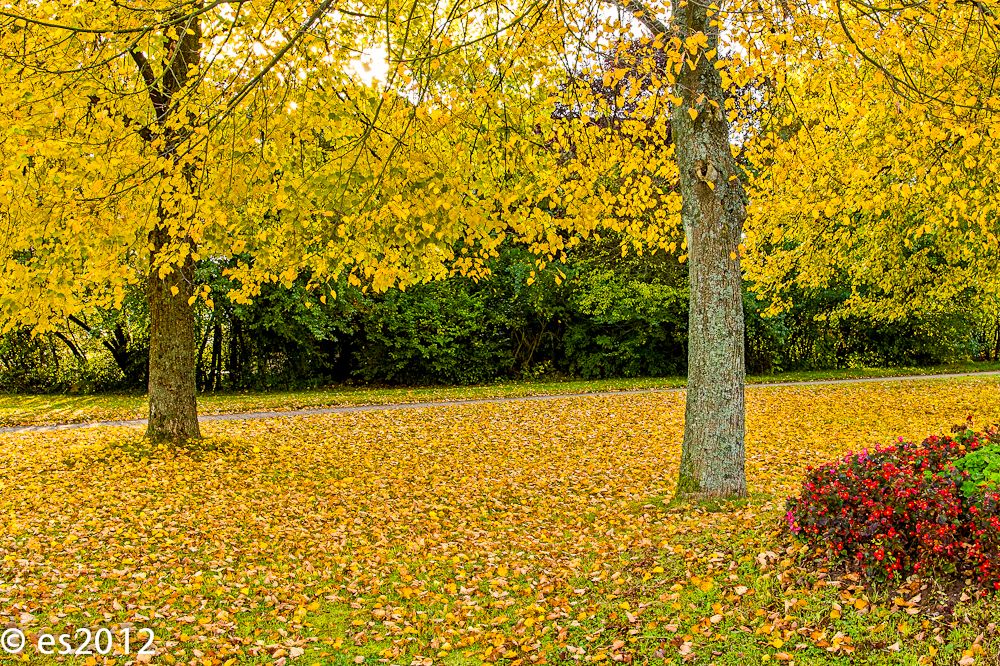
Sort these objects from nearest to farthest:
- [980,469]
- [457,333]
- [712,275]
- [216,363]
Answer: [980,469]
[712,275]
[216,363]
[457,333]

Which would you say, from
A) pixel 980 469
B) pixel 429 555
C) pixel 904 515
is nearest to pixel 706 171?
pixel 980 469

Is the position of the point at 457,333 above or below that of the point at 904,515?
above

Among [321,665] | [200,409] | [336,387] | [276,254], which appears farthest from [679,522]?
[336,387]

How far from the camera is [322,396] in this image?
17.9 metres

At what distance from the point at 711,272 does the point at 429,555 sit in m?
3.63

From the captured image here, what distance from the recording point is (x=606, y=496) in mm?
8453

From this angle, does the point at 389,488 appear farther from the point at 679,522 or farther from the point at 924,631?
the point at 924,631

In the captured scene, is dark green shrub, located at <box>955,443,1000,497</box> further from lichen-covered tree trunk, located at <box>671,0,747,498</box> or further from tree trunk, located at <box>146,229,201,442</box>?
tree trunk, located at <box>146,229,201,442</box>

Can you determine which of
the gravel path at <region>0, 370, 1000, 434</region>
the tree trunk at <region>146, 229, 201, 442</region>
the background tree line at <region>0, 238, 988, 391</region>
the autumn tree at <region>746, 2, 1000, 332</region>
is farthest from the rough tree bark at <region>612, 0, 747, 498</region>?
the background tree line at <region>0, 238, 988, 391</region>

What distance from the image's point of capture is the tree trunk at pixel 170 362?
34.8 feet

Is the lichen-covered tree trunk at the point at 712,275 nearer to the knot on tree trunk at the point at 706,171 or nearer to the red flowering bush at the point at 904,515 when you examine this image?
the knot on tree trunk at the point at 706,171

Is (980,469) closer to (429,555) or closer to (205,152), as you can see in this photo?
(429,555)

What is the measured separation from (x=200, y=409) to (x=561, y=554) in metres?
11.3

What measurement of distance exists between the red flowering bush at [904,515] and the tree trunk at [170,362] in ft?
26.4
